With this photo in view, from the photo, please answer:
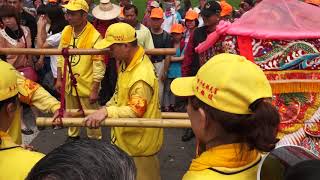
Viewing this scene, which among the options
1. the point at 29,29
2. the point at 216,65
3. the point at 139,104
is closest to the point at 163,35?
the point at 29,29

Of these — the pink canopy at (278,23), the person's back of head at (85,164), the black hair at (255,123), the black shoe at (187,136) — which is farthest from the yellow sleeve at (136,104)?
the black shoe at (187,136)

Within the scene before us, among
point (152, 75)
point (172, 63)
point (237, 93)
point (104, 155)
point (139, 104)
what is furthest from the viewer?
point (172, 63)

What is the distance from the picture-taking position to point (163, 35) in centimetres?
611

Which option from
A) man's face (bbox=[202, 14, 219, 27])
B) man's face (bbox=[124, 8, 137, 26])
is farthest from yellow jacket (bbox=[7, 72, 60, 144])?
man's face (bbox=[124, 8, 137, 26])

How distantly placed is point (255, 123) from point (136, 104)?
1760 mm

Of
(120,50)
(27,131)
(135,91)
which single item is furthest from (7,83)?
(27,131)

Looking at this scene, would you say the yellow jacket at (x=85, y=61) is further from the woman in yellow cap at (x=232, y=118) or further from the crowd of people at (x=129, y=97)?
the woman in yellow cap at (x=232, y=118)

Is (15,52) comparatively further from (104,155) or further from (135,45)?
(104,155)

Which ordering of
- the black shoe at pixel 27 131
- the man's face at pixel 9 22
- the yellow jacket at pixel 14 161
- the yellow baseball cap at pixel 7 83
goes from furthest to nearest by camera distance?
1. the black shoe at pixel 27 131
2. the man's face at pixel 9 22
3. the yellow baseball cap at pixel 7 83
4. the yellow jacket at pixel 14 161

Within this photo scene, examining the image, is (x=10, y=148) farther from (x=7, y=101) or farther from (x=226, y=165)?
(x=226, y=165)

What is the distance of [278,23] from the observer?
9.52 feet

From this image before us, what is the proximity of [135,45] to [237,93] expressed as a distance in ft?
6.91

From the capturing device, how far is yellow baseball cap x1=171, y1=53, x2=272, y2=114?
1611 millimetres

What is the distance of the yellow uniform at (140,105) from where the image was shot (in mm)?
3439
